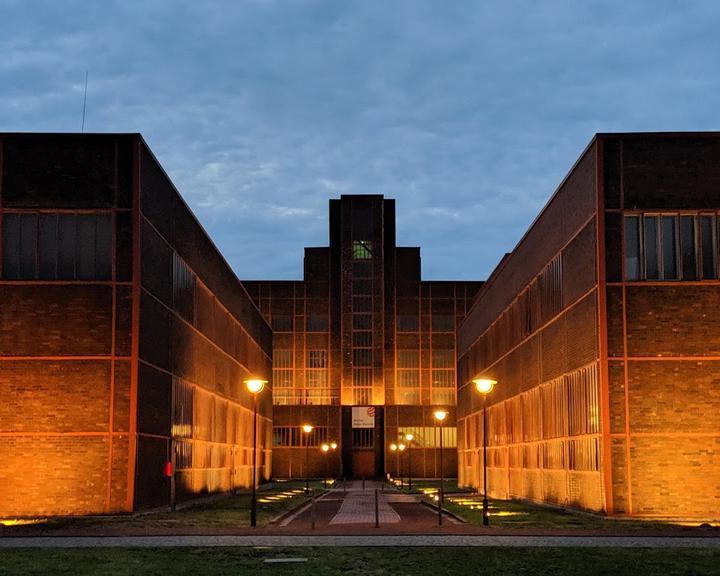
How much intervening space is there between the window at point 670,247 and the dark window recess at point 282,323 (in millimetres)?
65039

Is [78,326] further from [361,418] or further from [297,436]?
[361,418]

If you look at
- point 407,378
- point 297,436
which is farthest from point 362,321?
point 297,436

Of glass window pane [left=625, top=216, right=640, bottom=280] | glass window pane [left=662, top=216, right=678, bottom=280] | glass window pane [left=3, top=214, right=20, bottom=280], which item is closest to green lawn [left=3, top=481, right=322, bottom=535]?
glass window pane [left=3, top=214, right=20, bottom=280]

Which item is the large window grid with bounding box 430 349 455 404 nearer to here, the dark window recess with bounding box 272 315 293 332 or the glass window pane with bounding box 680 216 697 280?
the dark window recess with bounding box 272 315 293 332

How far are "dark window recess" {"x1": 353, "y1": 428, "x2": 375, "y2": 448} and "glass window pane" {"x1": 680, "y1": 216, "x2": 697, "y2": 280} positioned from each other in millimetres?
63974

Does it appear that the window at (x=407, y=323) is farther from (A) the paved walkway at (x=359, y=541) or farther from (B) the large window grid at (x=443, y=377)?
(A) the paved walkway at (x=359, y=541)

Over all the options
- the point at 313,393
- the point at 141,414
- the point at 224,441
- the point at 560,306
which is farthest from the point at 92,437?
the point at 313,393

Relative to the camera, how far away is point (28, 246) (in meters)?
34.1

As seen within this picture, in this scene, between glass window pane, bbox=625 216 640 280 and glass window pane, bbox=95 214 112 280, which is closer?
glass window pane, bbox=625 216 640 280

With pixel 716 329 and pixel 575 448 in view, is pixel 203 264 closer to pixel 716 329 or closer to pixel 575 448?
pixel 575 448

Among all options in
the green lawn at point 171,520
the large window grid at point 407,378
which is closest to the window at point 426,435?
the large window grid at point 407,378

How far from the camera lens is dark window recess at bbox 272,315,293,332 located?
96.5 m

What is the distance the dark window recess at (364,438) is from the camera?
313 feet

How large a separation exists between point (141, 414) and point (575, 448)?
47.2 feet
